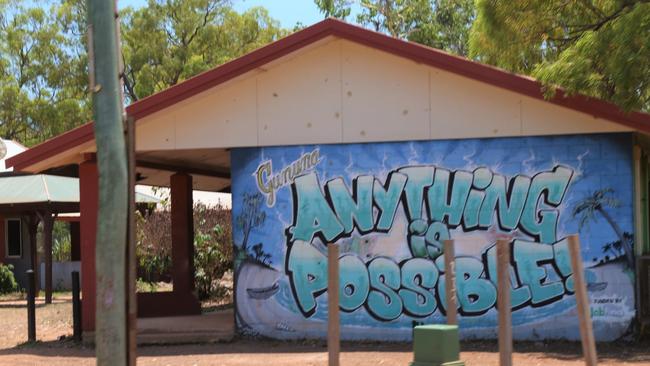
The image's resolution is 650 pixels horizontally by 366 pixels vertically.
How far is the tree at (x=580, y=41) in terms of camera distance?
38.4 ft

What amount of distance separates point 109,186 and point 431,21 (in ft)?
105

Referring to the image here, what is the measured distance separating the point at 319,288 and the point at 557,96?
4366 millimetres

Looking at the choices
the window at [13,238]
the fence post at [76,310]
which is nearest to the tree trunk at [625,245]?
the fence post at [76,310]

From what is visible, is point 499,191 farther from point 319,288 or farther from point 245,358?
point 245,358

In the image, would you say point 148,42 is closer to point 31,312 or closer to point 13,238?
point 13,238

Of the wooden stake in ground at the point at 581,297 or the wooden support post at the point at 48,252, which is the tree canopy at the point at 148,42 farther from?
the wooden stake in ground at the point at 581,297

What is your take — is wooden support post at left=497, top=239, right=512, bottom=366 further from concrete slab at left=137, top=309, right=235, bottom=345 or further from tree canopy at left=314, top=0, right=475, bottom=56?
tree canopy at left=314, top=0, right=475, bottom=56

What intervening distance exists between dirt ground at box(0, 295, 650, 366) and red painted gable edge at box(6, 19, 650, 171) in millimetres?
2884

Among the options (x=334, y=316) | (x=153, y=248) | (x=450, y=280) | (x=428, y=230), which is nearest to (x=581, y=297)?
(x=450, y=280)

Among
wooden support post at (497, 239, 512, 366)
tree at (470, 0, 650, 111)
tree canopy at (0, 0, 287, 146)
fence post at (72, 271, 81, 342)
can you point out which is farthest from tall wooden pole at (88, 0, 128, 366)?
tree canopy at (0, 0, 287, 146)

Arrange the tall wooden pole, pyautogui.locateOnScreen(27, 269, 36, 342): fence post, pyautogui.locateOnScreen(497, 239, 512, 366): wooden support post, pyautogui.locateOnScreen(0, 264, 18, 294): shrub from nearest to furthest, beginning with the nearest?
pyautogui.locateOnScreen(497, 239, 512, 366): wooden support post < the tall wooden pole < pyautogui.locateOnScreen(27, 269, 36, 342): fence post < pyautogui.locateOnScreen(0, 264, 18, 294): shrub

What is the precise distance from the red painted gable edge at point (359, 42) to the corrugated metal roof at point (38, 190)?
34.8ft

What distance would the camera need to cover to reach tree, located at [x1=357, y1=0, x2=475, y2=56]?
3659cm

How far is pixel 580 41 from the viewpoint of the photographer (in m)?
12.8
